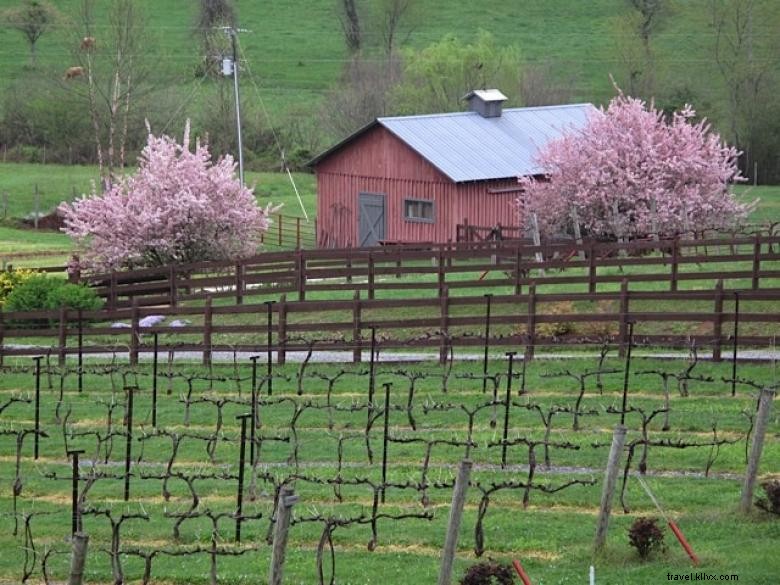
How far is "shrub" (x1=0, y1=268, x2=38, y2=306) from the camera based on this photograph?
37.6 metres

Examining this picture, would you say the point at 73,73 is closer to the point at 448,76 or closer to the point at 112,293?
the point at 448,76

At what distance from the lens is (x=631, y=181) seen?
142 ft

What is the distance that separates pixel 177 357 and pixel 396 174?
20766 millimetres

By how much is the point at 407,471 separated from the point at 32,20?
89779 millimetres

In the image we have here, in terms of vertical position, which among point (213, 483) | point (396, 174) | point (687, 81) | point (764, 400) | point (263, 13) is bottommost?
point (213, 483)

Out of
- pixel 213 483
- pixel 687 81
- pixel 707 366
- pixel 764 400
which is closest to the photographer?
pixel 764 400

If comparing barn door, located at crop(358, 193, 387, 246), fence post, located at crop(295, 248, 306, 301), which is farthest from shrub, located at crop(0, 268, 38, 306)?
barn door, located at crop(358, 193, 387, 246)

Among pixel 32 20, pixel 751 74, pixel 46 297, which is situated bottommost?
pixel 46 297

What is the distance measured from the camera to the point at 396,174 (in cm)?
5094

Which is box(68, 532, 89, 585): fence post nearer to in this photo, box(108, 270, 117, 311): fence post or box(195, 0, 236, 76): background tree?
box(108, 270, 117, 311): fence post

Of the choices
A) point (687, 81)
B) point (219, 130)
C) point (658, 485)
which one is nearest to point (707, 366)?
point (658, 485)

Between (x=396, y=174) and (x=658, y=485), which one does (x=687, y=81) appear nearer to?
(x=396, y=174)

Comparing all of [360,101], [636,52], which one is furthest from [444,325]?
[636,52]

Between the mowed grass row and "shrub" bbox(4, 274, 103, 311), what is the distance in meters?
6.47
